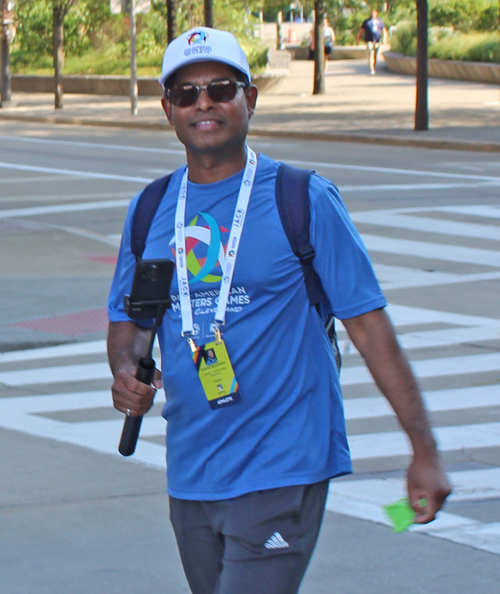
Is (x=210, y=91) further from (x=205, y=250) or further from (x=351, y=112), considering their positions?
(x=351, y=112)

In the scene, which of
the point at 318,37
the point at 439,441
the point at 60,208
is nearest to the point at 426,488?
the point at 439,441

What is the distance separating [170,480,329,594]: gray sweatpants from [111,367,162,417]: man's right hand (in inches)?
10.9

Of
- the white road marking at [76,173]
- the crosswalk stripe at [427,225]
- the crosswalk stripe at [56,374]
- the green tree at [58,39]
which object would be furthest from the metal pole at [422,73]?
the crosswalk stripe at [56,374]

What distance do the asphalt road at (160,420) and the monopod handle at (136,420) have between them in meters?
1.49

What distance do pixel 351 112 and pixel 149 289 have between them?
27.3 m

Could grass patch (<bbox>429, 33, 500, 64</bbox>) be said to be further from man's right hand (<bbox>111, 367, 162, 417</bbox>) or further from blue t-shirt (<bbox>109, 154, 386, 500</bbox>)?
man's right hand (<bbox>111, 367, 162, 417</bbox>)

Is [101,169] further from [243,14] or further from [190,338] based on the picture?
[243,14]

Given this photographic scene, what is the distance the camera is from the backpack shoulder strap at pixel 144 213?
3.08 metres

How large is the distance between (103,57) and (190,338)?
137ft

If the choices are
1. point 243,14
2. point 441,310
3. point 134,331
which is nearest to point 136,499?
point 134,331

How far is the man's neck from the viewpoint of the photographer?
299 cm

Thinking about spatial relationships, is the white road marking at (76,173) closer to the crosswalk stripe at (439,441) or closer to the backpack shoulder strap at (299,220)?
the crosswalk stripe at (439,441)

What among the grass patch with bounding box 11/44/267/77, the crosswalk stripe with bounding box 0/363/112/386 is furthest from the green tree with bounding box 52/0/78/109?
the crosswalk stripe with bounding box 0/363/112/386

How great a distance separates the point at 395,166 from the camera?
2022 centimetres
